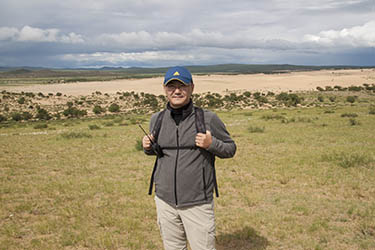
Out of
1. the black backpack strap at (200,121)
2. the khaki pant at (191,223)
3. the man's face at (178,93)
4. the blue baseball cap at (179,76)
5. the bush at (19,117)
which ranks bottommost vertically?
the bush at (19,117)

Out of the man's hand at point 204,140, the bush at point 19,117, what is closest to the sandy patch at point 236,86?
the bush at point 19,117

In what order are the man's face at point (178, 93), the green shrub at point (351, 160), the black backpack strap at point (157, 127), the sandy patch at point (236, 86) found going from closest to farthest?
1. the man's face at point (178, 93)
2. the black backpack strap at point (157, 127)
3. the green shrub at point (351, 160)
4. the sandy patch at point (236, 86)

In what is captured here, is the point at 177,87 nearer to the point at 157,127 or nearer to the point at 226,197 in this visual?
the point at 157,127

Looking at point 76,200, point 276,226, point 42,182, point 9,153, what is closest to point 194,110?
point 276,226

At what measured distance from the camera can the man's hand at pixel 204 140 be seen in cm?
245

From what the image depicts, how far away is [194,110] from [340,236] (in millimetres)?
3441

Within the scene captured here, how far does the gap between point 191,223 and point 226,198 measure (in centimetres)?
385

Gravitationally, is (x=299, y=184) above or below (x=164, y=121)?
below

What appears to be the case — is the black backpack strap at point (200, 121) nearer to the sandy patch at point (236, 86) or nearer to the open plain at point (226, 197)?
the open plain at point (226, 197)

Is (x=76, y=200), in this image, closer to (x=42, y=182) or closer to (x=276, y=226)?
(x=42, y=182)

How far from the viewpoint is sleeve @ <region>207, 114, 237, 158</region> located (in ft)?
8.30

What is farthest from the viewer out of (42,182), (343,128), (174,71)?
(343,128)

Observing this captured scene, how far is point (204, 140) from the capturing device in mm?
2447

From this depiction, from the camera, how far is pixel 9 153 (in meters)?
11.8
